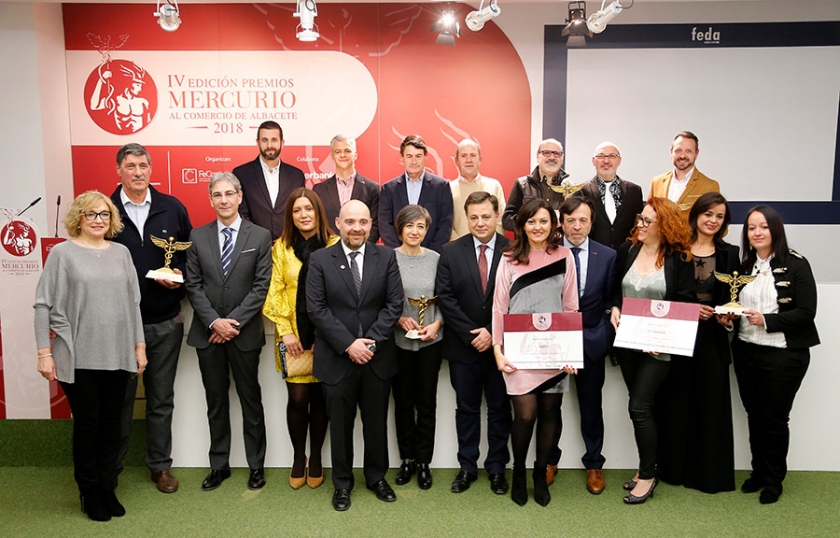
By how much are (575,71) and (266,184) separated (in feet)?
10.5

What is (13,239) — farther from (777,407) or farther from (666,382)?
(777,407)

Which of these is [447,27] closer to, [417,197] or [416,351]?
[417,197]

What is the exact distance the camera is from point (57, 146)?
5262 mm

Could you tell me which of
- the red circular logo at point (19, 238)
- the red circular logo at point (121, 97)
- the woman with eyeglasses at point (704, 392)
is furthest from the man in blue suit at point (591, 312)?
the red circular logo at point (19, 238)

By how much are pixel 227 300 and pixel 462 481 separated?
1865 mm

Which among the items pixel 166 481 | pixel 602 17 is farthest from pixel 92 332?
pixel 602 17

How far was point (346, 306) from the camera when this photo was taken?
3.34 m

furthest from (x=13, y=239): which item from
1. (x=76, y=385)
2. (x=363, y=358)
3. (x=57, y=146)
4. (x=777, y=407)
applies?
(x=777, y=407)

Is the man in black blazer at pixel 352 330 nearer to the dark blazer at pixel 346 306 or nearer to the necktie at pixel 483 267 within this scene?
the dark blazer at pixel 346 306

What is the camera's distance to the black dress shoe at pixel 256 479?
3.65 m

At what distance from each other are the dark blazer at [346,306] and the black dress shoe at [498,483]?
38.0 inches

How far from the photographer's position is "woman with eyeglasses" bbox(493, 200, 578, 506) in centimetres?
327

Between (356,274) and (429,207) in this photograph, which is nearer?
(356,274)

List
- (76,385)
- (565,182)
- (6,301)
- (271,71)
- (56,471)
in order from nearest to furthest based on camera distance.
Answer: (76,385)
(56,471)
(565,182)
(6,301)
(271,71)
